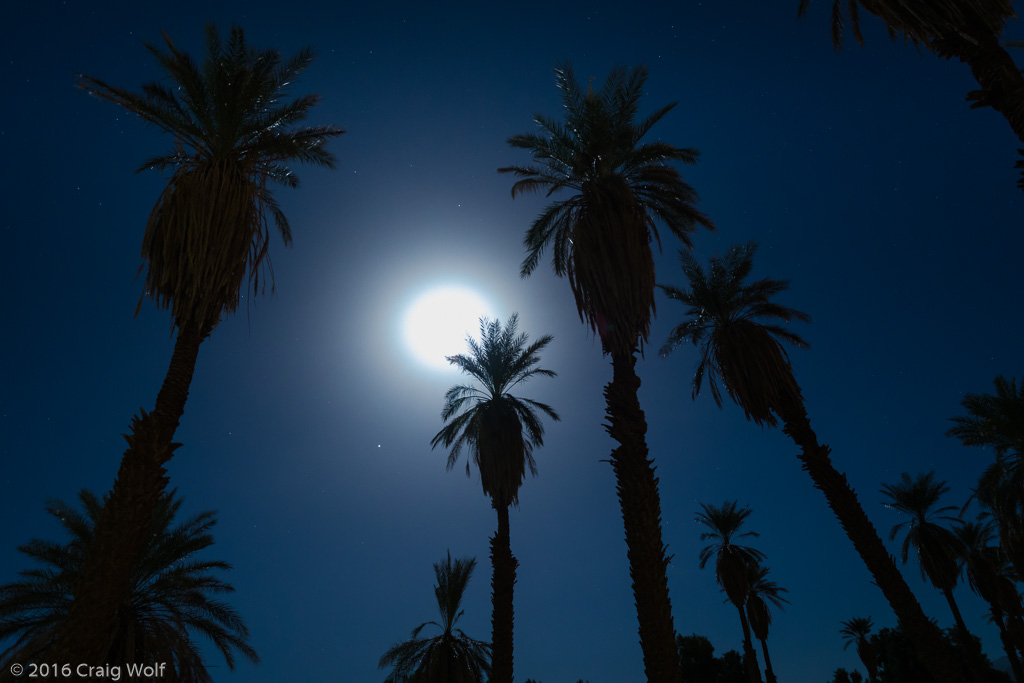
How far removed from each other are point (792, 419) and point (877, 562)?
14.0ft

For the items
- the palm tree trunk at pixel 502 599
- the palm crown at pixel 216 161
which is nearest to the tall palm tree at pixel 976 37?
the palm crown at pixel 216 161

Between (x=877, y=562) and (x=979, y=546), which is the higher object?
(x=979, y=546)

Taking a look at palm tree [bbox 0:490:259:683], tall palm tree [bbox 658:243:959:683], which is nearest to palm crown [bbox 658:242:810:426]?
tall palm tree [bbox 658:243:959:683]

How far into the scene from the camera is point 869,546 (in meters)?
14.6

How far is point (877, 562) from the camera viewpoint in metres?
14.4

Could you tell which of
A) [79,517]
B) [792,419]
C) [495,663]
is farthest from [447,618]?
[792,419]

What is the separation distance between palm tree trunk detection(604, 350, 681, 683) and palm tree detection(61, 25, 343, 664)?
8.07 meters

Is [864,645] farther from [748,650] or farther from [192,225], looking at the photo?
[192,225]

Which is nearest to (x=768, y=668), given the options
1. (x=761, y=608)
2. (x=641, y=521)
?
(x=761, y=608)

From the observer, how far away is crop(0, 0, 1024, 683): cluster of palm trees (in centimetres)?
823

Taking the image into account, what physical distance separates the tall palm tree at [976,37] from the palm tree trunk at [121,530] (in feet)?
42.4

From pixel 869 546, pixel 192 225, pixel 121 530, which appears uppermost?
pixel 192 225

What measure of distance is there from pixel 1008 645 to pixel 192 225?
44078 millimetres

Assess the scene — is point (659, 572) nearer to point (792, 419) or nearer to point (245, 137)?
point (792, 419)
